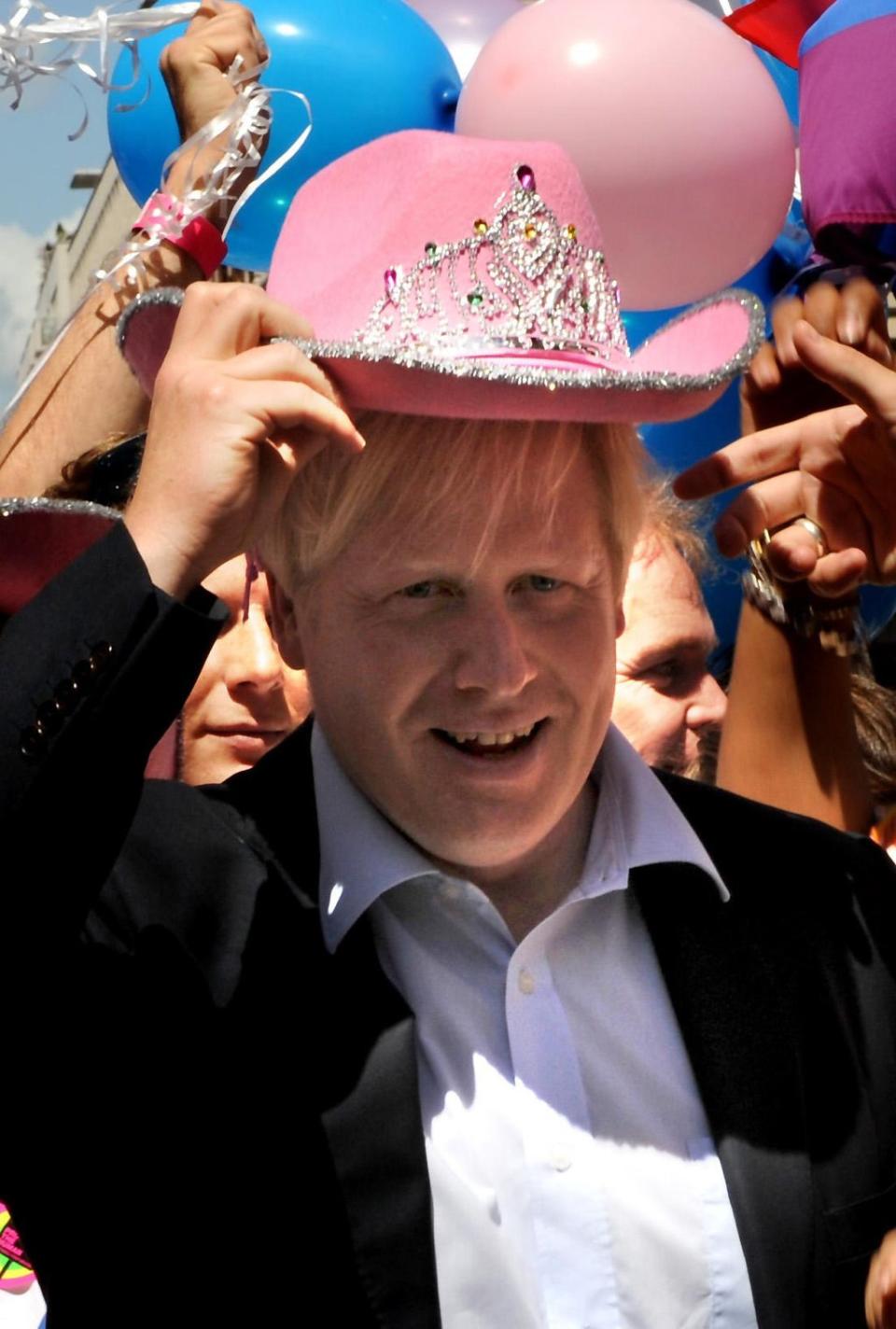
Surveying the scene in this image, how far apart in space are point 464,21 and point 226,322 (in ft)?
6.40

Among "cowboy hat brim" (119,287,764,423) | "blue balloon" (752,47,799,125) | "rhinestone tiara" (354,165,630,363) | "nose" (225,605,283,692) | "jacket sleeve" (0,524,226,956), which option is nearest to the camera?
"jacket sleeve" (0,524,226,956)

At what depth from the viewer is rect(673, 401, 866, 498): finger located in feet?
6.08

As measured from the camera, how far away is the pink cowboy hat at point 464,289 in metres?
1.50

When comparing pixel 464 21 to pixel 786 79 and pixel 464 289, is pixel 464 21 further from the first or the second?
pixel 464 289

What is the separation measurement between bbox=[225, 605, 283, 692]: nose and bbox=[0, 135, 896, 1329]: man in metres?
0.79

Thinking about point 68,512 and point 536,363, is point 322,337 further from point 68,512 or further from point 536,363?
point 68,512

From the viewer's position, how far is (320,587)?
1.61 meters

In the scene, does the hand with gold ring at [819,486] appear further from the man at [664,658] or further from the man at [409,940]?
the man at [664,658]

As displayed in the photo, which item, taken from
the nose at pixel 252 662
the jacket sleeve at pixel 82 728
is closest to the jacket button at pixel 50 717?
the jacket sleeve at pixel 82 728

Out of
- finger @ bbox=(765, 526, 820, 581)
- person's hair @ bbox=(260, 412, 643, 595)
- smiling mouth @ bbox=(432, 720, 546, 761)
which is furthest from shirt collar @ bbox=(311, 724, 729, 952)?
finger @ bbox=(765, 526, 820, 581)

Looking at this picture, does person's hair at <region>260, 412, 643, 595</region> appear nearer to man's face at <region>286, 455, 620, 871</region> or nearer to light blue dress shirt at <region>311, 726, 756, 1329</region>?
man's face at <region>286, 455, 620, 871</region>

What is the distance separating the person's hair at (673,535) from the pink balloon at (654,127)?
1.42 ft

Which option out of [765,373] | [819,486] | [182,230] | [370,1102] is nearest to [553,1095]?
[370,1102]

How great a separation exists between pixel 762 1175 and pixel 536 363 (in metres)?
0.78
